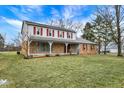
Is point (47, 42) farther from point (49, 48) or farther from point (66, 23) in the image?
point (66, 23)

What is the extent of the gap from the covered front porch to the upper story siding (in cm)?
94

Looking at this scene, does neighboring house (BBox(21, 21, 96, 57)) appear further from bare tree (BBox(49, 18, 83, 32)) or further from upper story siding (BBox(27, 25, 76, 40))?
bare tree (BBox(49, 18, 83, 32))

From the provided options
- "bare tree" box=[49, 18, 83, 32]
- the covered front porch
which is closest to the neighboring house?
the covered front porch

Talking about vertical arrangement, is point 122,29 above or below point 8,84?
above

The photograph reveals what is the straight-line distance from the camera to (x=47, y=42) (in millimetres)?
17172

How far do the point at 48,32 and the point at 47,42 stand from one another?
1467mm

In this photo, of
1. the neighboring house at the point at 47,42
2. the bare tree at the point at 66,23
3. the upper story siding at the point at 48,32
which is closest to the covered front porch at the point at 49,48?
the neighboring house at the point at 47,42

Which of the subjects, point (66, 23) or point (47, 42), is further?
point (66, 23)

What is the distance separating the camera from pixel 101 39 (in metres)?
28.9

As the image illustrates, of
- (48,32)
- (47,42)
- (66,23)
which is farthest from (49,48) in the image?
(66,23)

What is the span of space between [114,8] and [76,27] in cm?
1129

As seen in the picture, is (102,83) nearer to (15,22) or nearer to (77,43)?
(77,43)
